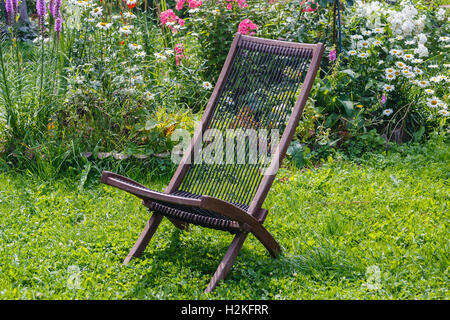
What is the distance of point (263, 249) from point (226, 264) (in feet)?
1.78

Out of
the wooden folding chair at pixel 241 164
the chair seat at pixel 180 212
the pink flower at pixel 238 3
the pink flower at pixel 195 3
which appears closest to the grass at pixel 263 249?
the wooden folding chair at pixel 241 164

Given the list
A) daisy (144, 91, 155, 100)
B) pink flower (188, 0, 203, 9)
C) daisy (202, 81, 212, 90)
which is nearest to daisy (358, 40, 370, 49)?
daisy (202, 81, 212, 90)

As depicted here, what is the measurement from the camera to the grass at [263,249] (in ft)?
10.3

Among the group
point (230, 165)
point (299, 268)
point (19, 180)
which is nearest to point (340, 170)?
point (230, 165)

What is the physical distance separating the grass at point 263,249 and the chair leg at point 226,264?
0.05 metres

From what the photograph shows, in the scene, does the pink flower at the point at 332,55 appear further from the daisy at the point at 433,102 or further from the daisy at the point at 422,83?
the daisy at the point at 433,102

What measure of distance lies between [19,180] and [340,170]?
2.69 meters

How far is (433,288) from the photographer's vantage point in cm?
307

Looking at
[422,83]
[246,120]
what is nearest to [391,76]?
[422,83]

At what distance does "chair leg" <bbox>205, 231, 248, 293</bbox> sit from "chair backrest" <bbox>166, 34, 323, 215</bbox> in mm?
404

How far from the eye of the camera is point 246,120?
12.9 ft

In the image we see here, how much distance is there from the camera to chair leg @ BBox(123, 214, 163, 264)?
3457 millimetres
